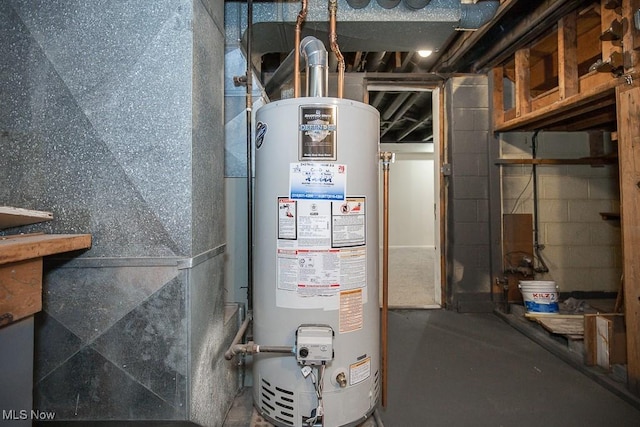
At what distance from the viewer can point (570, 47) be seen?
2.07 meters

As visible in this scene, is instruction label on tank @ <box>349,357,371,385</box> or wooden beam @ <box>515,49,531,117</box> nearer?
instruction label on tank @ <box>349,357,371,385</box>

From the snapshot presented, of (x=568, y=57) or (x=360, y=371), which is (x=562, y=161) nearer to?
(x=568, y=57)

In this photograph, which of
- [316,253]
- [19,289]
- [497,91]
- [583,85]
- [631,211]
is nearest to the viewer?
[19,289]

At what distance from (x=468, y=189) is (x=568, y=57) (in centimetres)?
123

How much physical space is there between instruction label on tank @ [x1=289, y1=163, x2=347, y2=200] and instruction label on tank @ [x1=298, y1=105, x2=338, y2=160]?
40 millimetres

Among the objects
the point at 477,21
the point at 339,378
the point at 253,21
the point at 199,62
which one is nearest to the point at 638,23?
the point at 477,21

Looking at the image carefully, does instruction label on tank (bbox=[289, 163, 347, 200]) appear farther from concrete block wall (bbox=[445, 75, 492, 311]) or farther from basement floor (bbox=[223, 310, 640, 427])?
concrete block wall (bbox=[445, 75, 492, 311])

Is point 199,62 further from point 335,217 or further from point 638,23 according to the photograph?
point 638,23

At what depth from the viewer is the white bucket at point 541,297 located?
8.16ft

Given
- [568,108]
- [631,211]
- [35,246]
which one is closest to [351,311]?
[35,246]

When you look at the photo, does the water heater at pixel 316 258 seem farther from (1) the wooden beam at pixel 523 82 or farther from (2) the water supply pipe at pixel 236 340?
(1) the wooden beam at pixel 523 82

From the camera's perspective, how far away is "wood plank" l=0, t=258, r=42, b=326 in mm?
745

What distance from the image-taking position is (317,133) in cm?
117

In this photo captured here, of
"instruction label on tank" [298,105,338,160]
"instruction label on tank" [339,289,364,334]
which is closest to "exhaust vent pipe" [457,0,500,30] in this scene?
"instruction label on tank" [298,105,338,160]
